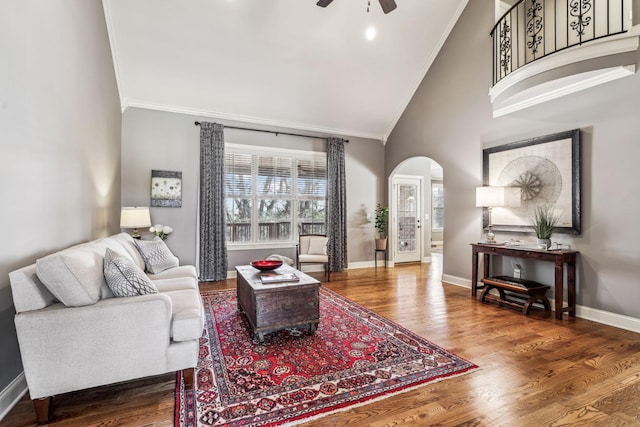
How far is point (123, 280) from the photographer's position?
2.01 m

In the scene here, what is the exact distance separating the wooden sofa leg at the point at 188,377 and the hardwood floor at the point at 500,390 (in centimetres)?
11

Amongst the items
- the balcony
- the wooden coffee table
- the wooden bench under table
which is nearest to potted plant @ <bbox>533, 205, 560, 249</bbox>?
the wooden bench under table

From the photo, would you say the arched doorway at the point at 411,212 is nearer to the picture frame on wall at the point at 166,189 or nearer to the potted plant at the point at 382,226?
the potted plant at the point at 382,226

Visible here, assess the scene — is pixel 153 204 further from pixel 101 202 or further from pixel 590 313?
pixel 590 313

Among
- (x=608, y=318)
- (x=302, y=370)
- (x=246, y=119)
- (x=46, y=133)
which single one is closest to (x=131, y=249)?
(x=46, y=133)

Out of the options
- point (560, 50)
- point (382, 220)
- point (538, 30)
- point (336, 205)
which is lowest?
point (382, 220)

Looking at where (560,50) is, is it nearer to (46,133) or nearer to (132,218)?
(46,133)

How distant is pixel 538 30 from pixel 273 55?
3694mm

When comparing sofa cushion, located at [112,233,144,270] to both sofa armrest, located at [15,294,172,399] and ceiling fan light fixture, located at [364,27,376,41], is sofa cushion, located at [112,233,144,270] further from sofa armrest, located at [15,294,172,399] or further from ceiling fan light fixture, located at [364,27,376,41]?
ceiling fan light fixture, located at [364,27,376,41]

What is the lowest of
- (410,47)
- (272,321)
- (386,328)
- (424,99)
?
(386,328)

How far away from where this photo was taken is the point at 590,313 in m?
3.40

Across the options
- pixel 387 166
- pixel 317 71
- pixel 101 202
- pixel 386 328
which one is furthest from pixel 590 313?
pixel 101 202

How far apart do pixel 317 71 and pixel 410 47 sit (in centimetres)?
163

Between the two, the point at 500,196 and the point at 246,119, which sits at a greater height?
the point at 246,119
